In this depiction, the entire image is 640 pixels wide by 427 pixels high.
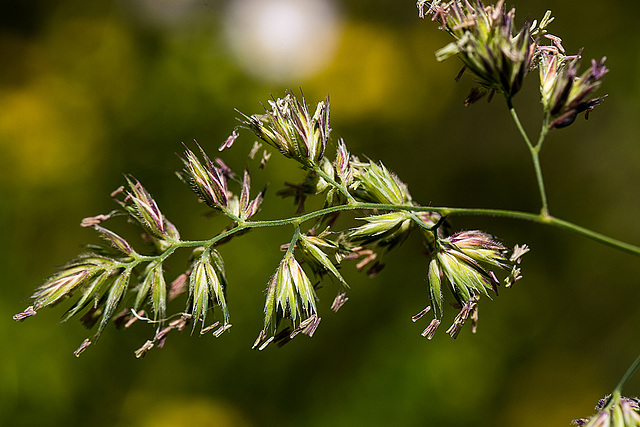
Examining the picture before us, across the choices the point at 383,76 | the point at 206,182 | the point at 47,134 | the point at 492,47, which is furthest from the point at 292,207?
the point at 492,47

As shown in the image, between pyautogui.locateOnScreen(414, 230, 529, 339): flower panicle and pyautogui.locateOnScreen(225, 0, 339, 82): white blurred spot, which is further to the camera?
pyautogui.locateOnScreen(225, 0, 339, 82): white blurred spot

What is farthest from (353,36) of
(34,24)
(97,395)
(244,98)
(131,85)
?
(97,395)

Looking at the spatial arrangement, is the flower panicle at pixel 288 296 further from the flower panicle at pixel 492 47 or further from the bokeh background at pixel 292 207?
the bokeh background at pixel 292 207

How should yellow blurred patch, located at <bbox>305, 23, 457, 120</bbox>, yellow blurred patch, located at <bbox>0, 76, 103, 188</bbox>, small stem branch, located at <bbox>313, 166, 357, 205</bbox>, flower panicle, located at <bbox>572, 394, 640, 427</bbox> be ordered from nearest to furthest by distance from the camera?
flower panicle, located at <bbox>572, 394, 640, 427</bbox> < small stem branch, located at <bbox>313, 166, 357, 205</bbox> < yellow blurred patch, located at <bbox>0, 76, 103, 188</bbox> < yellow blurred patch, located at <bbox>305, 23, 457, 120</bbox>

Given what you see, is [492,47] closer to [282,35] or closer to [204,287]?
[204,287]

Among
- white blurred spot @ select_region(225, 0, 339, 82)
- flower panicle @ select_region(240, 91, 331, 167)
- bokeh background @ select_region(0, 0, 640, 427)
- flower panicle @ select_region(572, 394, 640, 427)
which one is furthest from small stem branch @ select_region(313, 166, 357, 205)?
white blurred spot @ select_region(225, 0, 339, 82)

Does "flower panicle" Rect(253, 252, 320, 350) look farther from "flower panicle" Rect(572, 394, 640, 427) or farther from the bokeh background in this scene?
the bokeh background
